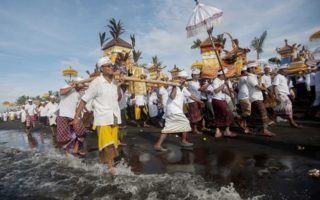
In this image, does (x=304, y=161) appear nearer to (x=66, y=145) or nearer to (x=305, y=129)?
(x=305, y=129)

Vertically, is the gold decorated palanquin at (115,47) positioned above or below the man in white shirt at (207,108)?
above

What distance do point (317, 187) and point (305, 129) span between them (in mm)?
4719

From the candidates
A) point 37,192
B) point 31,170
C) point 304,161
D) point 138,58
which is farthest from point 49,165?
point 138,58

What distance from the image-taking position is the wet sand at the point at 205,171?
3.66 m

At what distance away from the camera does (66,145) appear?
22.3 feet

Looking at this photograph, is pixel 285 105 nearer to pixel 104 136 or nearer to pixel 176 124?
pixel 176 124

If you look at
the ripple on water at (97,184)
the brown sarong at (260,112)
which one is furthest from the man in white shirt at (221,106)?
the ripple on water at (97,184)

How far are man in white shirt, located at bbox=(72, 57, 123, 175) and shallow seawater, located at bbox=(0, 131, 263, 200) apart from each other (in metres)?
0.47

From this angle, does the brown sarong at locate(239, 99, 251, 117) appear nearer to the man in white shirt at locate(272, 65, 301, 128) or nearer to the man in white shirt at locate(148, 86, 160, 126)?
the man in white shirt at locate(272, 65, 301, 128)

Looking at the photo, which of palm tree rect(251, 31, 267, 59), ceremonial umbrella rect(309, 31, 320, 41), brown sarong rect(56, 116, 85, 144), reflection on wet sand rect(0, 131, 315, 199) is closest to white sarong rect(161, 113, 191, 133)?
reflection on wet sand rect(0, 131, 315, 199)

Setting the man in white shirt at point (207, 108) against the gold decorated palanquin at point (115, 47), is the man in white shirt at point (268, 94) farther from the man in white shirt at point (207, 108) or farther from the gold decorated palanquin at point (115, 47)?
the gold decorated palanquin at point (115, 47)

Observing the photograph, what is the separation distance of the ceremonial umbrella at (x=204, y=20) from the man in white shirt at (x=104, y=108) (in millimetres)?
3622

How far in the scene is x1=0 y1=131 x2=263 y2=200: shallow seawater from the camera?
3.72 metres

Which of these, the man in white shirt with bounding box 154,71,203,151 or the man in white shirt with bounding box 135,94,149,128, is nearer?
the man in white shirt with bounding box 154,71,203,151
